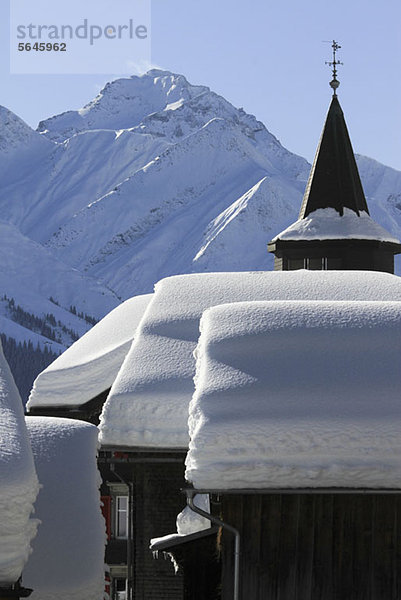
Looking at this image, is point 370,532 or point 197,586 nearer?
point 370,532

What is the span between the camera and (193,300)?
913 inches

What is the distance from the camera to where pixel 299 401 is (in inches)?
492

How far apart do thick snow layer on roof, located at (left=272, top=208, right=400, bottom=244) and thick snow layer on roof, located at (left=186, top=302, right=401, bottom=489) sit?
3345 cm

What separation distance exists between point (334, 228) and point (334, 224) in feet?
0.97

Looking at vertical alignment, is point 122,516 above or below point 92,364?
below

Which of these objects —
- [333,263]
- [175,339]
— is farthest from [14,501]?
[333,263]

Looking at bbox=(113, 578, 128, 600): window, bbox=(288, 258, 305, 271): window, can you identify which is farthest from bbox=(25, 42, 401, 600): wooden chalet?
bbox=(288, 258, 305, 271): window

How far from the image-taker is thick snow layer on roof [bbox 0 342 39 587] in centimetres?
1112

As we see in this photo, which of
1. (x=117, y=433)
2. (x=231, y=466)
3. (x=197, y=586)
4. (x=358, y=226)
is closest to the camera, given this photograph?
(x=231, y=466)

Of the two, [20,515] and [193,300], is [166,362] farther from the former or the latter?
[20,515]

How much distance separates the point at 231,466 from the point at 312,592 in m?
1.60

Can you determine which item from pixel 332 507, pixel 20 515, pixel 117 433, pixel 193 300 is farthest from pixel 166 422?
pixel 20 515

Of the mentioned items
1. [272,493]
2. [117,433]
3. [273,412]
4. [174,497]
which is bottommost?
[174,497]

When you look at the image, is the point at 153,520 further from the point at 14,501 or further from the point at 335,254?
the point at 335,254
